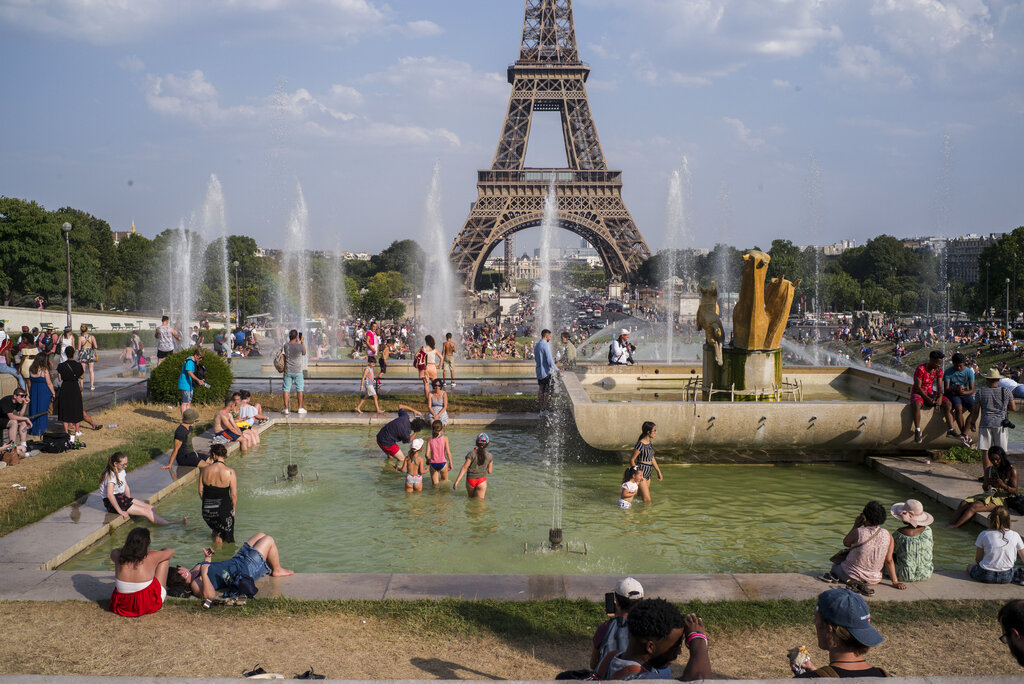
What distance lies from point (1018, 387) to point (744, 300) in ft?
15.9

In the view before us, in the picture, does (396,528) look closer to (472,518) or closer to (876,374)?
(472,518)

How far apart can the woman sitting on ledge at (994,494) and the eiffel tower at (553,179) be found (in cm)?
5837

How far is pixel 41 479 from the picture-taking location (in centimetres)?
1033

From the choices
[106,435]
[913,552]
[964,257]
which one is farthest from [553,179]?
[964,257]

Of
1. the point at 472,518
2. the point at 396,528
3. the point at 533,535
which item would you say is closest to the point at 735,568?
the point at 533,535

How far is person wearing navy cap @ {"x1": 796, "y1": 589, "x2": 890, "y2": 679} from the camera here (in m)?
4.56

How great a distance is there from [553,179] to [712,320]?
57.7 metres

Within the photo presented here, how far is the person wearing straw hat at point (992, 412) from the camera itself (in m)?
10.7

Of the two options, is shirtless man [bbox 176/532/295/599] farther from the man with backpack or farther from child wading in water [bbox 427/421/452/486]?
the man with backpack

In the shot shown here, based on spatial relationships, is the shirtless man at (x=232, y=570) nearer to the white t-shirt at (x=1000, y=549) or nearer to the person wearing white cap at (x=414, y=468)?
the person wearing white cap at (x=414, y=468)

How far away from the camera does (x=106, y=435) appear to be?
13.4m

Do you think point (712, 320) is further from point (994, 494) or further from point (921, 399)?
point (994, 494)

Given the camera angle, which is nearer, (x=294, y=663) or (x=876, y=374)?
(x=294, y=663)

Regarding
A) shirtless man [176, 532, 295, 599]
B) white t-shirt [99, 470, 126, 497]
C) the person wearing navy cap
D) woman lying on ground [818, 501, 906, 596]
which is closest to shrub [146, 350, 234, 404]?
white t-shirt [99, 470, 126, 497]
